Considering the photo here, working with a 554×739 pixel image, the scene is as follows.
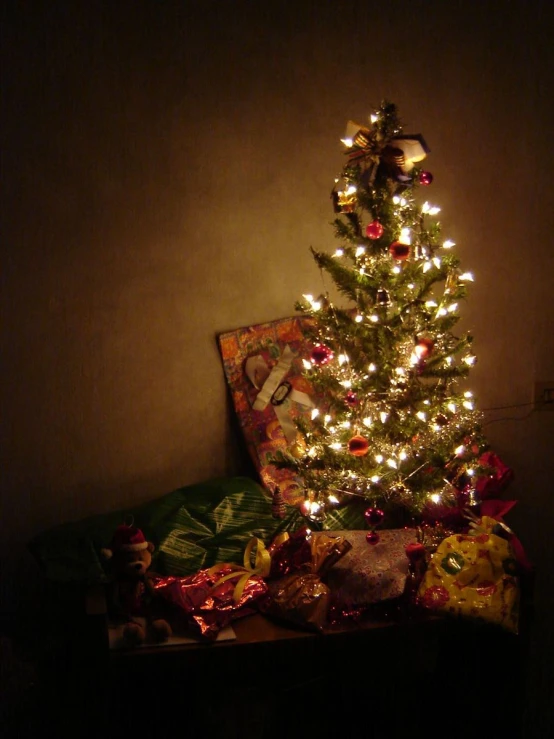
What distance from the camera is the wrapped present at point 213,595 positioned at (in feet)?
5.69

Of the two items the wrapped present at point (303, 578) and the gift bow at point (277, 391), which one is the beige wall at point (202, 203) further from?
the wrapped present at point (303, 578)

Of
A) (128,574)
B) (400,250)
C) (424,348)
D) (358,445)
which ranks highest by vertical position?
(400,250)

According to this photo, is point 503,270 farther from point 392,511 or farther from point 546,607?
point 546,607

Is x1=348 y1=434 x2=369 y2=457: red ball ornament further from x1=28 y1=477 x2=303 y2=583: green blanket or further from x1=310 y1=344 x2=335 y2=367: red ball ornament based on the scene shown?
x1=28 y1=477 x2=303 y2=583: green blanket

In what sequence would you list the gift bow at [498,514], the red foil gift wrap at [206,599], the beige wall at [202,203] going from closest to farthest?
the red foil gift wrap at [206,599], the gift bow at [498,514], the beige wall at [202,203]

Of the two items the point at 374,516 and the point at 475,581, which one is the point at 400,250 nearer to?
the point at 374,516

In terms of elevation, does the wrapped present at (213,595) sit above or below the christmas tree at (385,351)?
below

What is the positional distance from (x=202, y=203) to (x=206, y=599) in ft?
3.95

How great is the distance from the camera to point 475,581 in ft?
5.93

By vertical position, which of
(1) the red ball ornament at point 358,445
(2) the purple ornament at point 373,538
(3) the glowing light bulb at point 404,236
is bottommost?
(2) the purple ornament at point 373,538

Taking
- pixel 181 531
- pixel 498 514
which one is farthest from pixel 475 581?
pixel 181 531

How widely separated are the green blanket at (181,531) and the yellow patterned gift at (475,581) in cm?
48

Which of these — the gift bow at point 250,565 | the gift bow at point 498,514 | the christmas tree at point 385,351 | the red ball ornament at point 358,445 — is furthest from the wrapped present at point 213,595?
the gift bow at point 498,514

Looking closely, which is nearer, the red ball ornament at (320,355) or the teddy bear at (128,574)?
the teddy bear at (128,574)
